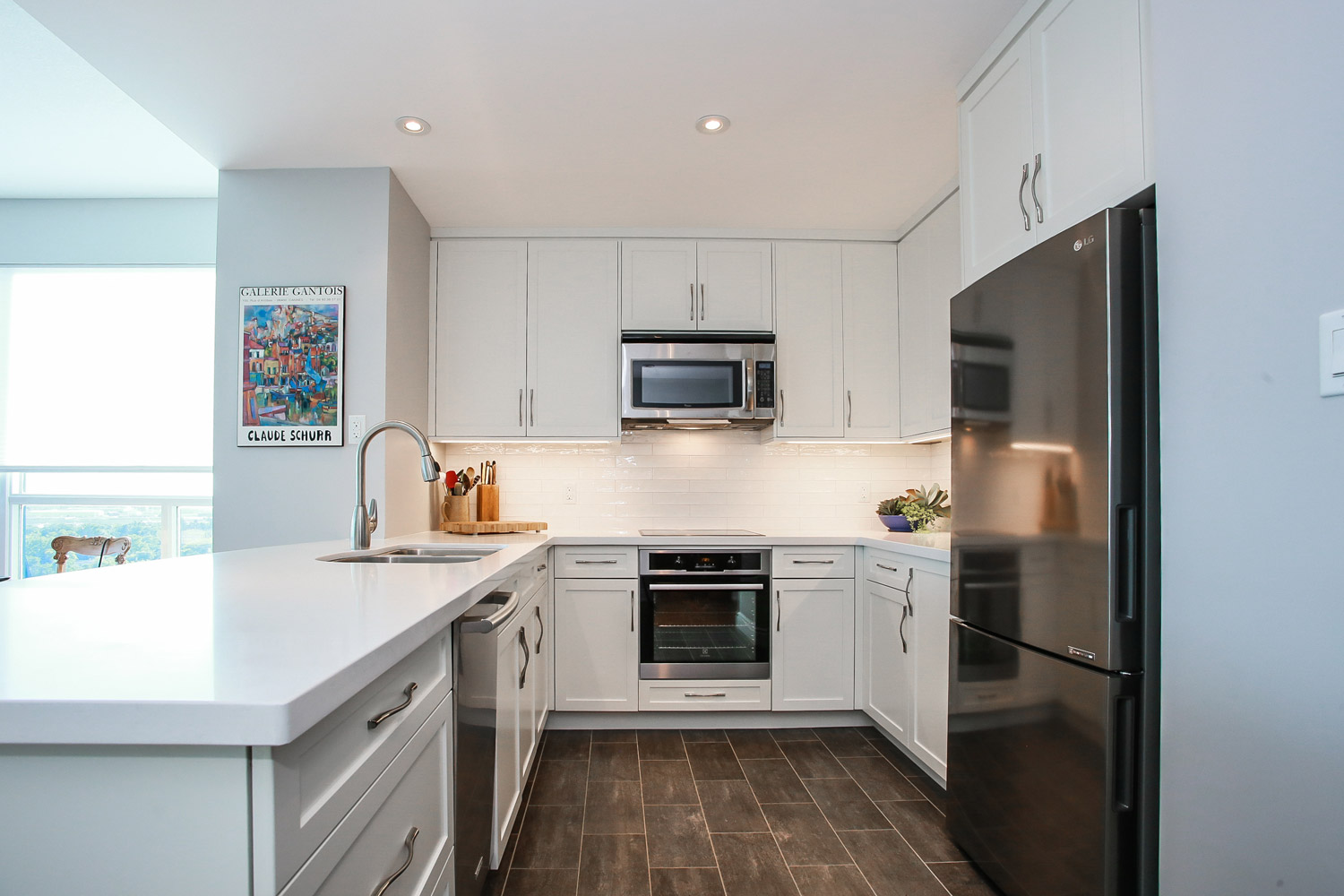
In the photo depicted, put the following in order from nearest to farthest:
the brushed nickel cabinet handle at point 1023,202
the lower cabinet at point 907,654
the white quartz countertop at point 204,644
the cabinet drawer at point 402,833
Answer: the white quartz countertop at point 204,644 → the cabinet drawer at point 402,833 → the brushed nickel cabinet handle at point 1023,202 → the lower cabinet at point 907,654

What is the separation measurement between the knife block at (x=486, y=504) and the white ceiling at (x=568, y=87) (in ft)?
4.75

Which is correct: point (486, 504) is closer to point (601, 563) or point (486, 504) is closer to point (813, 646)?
point (601, 563)

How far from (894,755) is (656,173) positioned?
2647 mm

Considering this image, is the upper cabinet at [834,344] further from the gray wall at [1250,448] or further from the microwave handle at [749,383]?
the gray wall at [1250,448]

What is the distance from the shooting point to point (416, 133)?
2547mm

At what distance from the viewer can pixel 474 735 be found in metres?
1.47

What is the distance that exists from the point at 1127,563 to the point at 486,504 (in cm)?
290

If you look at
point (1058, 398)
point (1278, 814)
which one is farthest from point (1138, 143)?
point (1278, 814)

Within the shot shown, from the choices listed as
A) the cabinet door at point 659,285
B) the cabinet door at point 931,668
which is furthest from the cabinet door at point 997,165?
the cabinet door at point 659,285

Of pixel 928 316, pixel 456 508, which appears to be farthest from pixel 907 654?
pixel 456 508

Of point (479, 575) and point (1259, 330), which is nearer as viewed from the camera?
point (1259, 330)

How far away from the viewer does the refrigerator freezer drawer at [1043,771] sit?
4.41 feet

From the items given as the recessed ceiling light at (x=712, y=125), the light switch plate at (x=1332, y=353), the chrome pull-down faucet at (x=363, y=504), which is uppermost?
the recessed ceiling light at (x=712, y=125)

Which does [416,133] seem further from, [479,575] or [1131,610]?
[1131,610]
